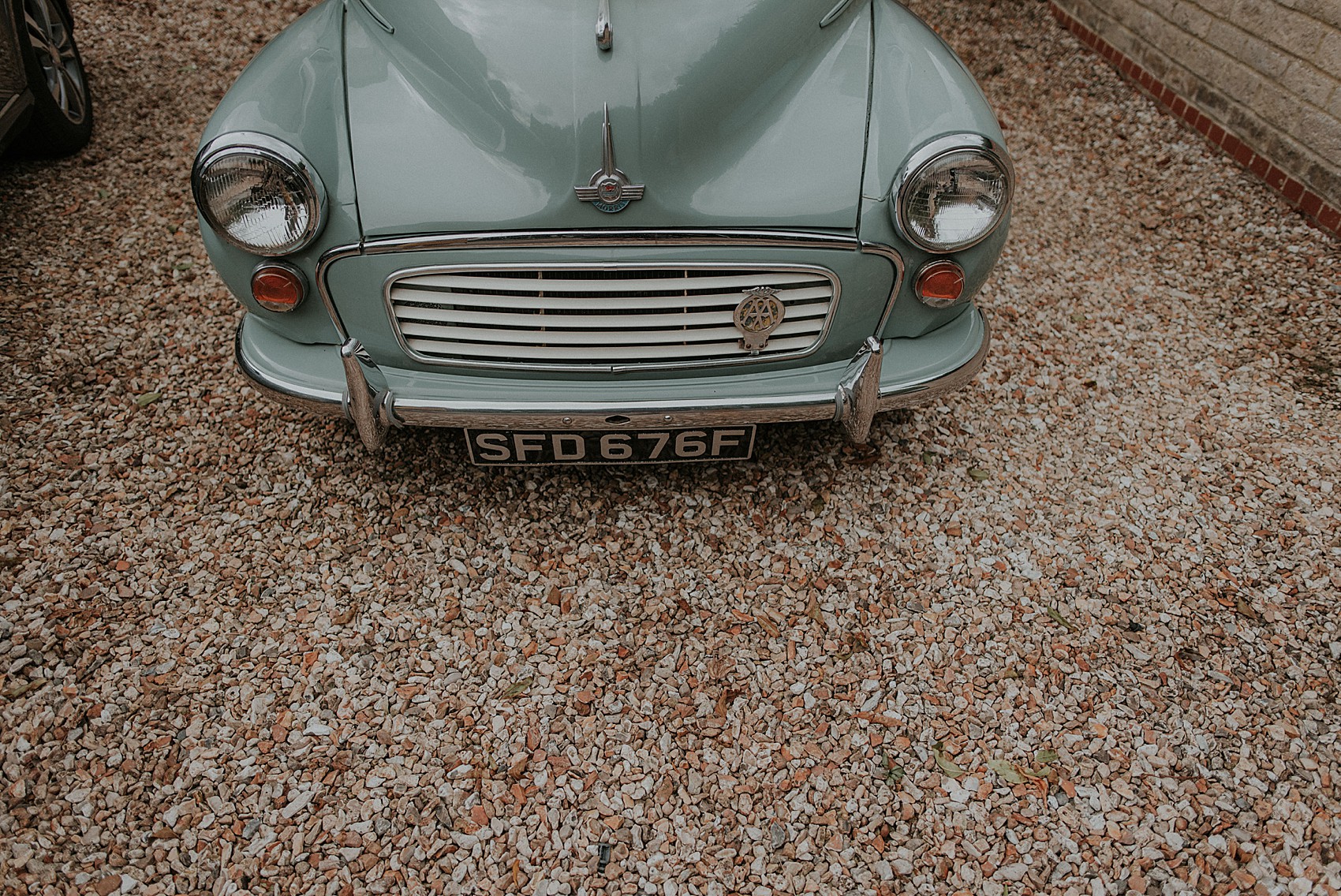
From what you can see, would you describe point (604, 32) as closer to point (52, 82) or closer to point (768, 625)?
point (768, 625)

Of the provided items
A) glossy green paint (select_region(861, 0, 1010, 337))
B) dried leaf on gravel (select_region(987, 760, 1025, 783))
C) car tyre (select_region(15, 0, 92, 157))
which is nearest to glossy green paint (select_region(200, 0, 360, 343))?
glossy green paint (select_region(861, 0, 1010, 337))

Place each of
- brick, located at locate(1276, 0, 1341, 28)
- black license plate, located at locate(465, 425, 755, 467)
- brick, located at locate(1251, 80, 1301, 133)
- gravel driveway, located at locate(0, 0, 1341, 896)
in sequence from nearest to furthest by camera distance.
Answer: gravel driveway, located at locate(0, 0, 1341, 896) < black license plate, located at locate(465, 425, 755, 467) < brick, located at locate(1276, 0, 1341, 28) < brick, located at locate(1251, 80, 1301, 133)

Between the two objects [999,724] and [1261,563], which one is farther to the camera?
[1261,563]

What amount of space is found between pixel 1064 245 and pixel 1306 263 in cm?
110

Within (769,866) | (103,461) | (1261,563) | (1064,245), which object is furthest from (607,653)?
(1064,245)

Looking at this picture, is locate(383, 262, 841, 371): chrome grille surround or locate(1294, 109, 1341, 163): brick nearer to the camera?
locate(383, 262, 841, 371): chrome grille surround

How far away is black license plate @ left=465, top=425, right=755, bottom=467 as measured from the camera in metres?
2.44

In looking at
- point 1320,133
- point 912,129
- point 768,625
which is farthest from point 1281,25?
point 768,625

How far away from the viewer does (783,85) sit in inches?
97.3

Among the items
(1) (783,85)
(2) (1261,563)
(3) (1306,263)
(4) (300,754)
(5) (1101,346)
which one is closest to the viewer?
(4) (300,754)

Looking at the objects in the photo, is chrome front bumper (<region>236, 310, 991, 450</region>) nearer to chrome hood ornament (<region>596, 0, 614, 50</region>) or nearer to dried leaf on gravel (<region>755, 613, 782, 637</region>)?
dried leaf on gravel (<region>755, 613, 782, 637</region>)

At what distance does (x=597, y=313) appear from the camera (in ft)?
7.53

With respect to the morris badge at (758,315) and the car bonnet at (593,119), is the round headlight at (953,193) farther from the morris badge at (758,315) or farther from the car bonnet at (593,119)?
the morris badge at (758,315)

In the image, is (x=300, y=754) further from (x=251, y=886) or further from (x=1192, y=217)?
(x=1192, y=217)
